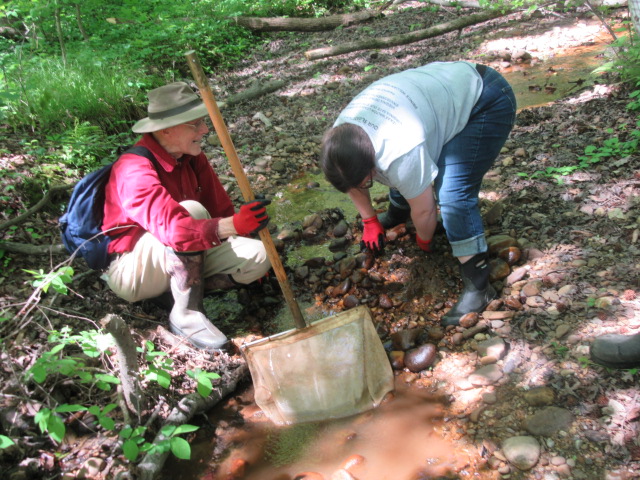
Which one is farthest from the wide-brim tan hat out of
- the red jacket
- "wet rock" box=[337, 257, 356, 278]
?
"wet rock" box=[337, 257, 356, 278]

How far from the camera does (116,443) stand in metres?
1.91

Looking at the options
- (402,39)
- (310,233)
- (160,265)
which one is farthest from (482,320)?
(402,39)

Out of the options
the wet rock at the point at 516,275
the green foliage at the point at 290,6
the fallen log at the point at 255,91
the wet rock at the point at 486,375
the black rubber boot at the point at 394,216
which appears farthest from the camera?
the green foliage at the point at 290,6

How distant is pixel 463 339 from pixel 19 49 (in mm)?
5796

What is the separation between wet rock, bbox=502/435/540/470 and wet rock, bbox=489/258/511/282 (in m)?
1.04

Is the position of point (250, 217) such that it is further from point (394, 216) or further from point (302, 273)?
point (394, 216)

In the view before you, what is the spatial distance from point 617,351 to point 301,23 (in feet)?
28.2

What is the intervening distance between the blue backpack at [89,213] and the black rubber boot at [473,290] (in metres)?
1.78

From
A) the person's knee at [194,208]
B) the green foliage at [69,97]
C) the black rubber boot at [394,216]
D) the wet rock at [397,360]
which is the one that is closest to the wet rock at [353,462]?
the wet rock at [397,360]

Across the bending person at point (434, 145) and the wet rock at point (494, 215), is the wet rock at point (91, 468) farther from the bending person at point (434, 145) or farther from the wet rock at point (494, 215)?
the wet rock at point (494, 215)

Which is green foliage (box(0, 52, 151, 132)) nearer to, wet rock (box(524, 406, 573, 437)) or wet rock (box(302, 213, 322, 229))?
wet rock (box(302, 213, 322, 229))

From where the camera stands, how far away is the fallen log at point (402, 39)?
23.9 feet

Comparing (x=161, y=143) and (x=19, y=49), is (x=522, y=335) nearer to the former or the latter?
(x=161, y=143)

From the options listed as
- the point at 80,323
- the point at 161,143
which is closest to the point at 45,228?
the point at 80,323
